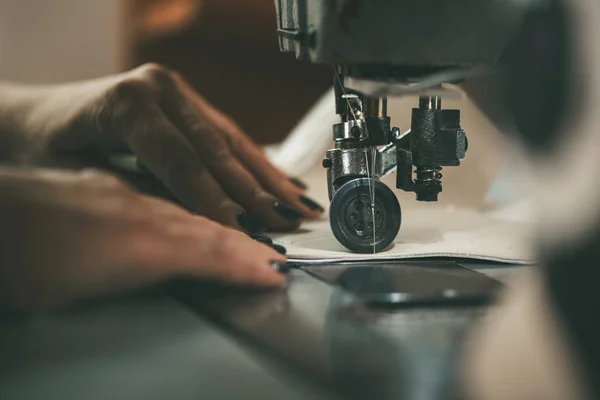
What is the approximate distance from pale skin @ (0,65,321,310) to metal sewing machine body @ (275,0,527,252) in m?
0.11

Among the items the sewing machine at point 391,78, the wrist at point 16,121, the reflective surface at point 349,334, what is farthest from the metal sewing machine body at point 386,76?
the wrist at point 16,121

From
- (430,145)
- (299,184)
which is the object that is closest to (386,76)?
(430,145)

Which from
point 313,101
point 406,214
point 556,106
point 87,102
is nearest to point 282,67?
point 313,101

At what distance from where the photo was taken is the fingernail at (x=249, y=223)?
69 centimetres

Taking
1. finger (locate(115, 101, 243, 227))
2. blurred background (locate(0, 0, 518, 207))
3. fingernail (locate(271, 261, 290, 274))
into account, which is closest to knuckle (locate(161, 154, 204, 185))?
finger (locate(115, 101, 243, 227))

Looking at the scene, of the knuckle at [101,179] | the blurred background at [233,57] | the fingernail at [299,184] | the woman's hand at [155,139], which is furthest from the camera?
the blurred background at [233,57]

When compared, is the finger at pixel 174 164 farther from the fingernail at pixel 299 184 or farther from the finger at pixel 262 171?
the fingernail at pixel 299 184

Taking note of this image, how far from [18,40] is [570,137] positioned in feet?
1.35

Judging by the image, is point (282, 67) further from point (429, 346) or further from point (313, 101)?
point (429, 346)

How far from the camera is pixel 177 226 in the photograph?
19.4 inches

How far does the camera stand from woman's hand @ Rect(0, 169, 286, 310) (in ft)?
1.37

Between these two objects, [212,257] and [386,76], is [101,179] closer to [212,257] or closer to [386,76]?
[212,257]

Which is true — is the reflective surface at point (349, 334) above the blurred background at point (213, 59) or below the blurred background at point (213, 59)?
below

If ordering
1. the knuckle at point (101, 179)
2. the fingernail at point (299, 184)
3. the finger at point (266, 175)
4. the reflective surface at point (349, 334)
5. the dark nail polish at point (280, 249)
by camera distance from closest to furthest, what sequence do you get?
the reflective surface at point (349, 334) → the knuckle at point (101, 179) → the dark nail polish at point (280, 249) → the finger at point (266, 175) → the fingernail at point (299, 184)
